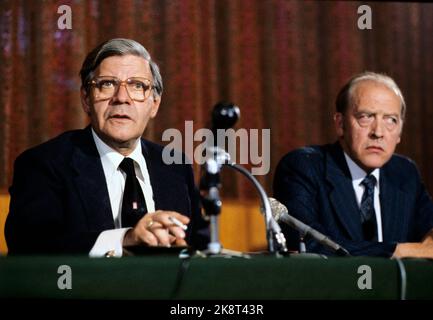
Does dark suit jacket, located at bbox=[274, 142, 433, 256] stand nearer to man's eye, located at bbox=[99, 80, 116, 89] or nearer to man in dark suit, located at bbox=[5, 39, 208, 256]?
man in dark suit, located at bbox=[5, 39, 208, 256]

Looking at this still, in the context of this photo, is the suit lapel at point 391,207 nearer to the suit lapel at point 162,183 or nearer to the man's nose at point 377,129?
the man's nose at point 377,129

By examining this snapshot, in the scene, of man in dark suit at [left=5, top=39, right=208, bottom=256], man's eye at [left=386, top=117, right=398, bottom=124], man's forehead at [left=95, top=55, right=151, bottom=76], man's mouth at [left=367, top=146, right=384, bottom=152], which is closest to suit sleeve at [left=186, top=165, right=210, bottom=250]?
man in dark suit at [left=5, top=39, right=208, bottom=256]

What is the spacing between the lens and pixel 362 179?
10.4 feet

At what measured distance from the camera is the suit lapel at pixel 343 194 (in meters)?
3.01

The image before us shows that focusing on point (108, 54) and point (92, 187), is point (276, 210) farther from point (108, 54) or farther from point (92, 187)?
point (108, 54)

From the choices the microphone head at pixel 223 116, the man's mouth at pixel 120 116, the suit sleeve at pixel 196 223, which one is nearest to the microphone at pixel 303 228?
the microphone head at pixel 223 116

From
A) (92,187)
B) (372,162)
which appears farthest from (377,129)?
(92,187)

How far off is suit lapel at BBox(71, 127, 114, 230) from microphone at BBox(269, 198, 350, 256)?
1.99 feet

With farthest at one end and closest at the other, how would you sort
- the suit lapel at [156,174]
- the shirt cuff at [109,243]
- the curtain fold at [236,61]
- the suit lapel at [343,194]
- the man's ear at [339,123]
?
the man's ear at [339,123]
the curtain fold at [236,61]
the suit lapel at [343,194]
the suit lapel at [156,174]
the shirt cuff at [109,243]

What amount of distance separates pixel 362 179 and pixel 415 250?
486 mm

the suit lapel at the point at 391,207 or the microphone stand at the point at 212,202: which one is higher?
the microphone stand at the point at 212,202

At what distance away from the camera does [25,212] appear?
254 centimetres

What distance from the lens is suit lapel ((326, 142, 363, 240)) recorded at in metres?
3.01
